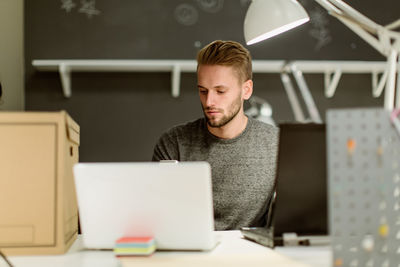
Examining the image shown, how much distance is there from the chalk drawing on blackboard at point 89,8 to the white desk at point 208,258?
198 centimetres

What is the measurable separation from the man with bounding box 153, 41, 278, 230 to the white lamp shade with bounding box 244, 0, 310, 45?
0.48 m

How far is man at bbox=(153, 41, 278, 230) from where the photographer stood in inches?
70.4

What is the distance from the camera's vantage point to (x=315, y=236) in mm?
1070

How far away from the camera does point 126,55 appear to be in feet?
9.02

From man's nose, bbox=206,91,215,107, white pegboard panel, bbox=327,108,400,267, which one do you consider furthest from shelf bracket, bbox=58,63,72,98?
white pegboard panel, bbox=327,108,400,267

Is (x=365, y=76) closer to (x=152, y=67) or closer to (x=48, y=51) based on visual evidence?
(x=152, y=67)

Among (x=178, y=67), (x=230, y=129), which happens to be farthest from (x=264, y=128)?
(x=178, y=67)

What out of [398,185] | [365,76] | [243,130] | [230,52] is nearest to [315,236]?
[398,185]

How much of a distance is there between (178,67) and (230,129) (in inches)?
32.1

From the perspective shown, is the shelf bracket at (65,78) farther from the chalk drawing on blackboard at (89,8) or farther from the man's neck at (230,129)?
the man's neck at (230,129)

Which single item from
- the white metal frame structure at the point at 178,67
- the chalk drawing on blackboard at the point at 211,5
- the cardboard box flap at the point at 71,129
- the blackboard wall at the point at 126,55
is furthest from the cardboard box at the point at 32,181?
the chalk drawing on blackboard at the point at 211,5

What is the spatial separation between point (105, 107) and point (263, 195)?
1349 mm

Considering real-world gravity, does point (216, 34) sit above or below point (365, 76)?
above

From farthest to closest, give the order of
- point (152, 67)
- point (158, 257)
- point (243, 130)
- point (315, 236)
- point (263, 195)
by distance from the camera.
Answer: point (152, 67) < point (243, 130) < point (263, 195) < point (315, 236) < point (158, 257)
